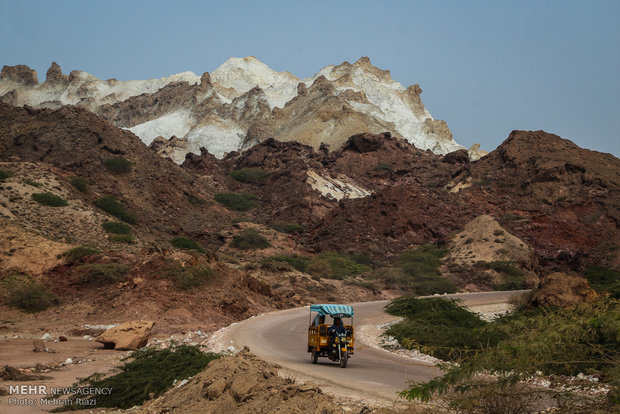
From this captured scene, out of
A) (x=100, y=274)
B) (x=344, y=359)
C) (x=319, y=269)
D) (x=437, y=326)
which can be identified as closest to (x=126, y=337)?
(x=344, y=359)

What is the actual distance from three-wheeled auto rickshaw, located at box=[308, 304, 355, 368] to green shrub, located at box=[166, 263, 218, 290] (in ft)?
39.0

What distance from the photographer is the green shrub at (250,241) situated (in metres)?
48.5

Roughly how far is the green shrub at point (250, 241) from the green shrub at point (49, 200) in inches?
614

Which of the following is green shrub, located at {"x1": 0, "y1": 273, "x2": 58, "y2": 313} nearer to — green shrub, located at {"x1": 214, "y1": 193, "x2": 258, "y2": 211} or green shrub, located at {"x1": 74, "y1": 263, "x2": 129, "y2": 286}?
green shrub, located at {"x1": 74, "y1": 263, "x2": 129, "y2": 286}

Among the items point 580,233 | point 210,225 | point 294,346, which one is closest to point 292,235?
point 210,225

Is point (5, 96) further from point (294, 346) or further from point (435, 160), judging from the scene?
point (294, 346)

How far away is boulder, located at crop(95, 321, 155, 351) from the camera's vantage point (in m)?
16.5

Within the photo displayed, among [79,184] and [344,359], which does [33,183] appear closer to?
[79,184]

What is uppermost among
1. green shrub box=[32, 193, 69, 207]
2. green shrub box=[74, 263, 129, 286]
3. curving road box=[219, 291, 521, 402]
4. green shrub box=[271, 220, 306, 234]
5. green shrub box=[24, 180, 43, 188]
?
green shrub box=[24, 180, 43, 188]

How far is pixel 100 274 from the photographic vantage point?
81.5ft

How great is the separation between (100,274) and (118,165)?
3167cm

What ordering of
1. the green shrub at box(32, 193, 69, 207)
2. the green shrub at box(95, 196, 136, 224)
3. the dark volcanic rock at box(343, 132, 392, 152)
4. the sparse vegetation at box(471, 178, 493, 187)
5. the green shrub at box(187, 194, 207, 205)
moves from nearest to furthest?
the green shrub at box(32, 193, 69, 207)
the green shrub at box(95, 196, 136, 224)
the green shrub at box(187, 194, 207, 205)
the sparse vegetation at box(471, 178, 493, 187)
the dark volcanic rock at box(343, 132, 392, 152)

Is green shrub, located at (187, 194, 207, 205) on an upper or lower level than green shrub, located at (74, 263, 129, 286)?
upper

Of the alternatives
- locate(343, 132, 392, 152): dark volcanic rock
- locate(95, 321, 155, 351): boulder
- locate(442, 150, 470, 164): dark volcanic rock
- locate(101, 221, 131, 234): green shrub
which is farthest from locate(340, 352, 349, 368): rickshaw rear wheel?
locate(343, 132, 392, 152): dark volcanic rock
